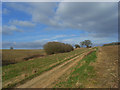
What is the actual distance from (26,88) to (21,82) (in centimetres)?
129

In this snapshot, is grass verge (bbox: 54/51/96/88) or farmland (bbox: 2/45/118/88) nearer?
farmland (bbox: 2/45/118/88)

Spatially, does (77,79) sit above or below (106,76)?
below

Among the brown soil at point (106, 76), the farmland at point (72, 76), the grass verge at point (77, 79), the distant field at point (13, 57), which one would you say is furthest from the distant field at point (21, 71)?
the distant field at point (13, 57)

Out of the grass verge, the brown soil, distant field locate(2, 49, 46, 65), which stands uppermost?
the brown soil

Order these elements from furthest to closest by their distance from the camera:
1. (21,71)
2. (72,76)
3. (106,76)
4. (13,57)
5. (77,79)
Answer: (13,57), (21,71), (72,76), (77,79), (106,76)

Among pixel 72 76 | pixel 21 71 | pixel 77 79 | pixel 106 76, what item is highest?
pixel 106 76

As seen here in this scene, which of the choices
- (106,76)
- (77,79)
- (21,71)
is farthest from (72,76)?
(21,71)

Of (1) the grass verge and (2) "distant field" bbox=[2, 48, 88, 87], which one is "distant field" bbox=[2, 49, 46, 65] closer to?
(2) "distant field" bbox=[2, 48, 88, 87]

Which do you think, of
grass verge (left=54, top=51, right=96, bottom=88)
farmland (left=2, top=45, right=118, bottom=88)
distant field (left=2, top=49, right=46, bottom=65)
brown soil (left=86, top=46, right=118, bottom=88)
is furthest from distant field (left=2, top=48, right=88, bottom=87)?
distant field (left=2, top=49, right=46, bottom=65)

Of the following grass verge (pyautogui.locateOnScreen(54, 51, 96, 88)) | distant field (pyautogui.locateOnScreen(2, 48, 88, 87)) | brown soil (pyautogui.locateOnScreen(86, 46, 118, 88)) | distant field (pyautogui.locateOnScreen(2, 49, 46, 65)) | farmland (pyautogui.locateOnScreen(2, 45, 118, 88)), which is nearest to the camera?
brown soil (pyautogui.locateOnScreen(86, 46, 118, 88))

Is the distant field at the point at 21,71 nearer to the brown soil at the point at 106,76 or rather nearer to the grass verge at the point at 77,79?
the grass verge at the point at 77,79

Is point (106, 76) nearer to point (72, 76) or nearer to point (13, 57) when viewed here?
point (72, 76)

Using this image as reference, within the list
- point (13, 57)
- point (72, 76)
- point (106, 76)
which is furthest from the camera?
point (13, 57)

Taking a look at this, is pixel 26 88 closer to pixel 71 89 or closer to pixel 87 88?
pixel 71 89
